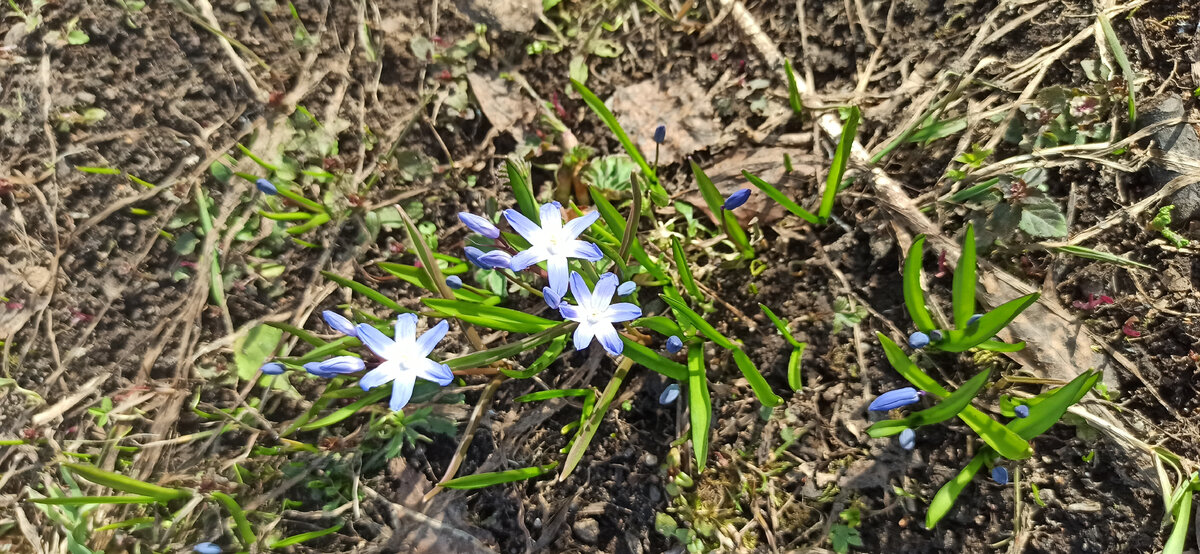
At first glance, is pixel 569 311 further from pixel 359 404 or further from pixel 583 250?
pixel 359 404

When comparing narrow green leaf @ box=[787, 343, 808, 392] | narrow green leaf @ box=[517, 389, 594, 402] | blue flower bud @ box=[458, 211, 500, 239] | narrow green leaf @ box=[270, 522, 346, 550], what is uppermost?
blue flower bud @ box=[458, 211, 500, 239]

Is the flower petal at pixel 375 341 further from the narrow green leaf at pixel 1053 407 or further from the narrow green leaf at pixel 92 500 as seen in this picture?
the narrow green leaf at pixel 1053 407

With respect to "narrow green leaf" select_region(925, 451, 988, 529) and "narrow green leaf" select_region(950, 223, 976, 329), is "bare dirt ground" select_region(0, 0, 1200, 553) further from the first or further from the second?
"narrow green leaf" select_region(950, 223, 976, 329)

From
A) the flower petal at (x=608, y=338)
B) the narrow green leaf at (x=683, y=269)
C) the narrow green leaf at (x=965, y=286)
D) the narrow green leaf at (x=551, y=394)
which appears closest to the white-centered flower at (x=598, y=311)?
the flower petal at (x=608, y=338)

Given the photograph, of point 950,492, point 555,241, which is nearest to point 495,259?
point 555,241

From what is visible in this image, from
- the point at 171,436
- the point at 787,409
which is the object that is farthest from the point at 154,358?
the point at 787,409

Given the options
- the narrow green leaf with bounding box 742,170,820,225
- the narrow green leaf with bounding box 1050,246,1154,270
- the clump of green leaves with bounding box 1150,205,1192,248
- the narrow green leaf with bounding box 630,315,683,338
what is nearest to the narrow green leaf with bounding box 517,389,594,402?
the narrow green leaf with bounding box 630,315,683,338
